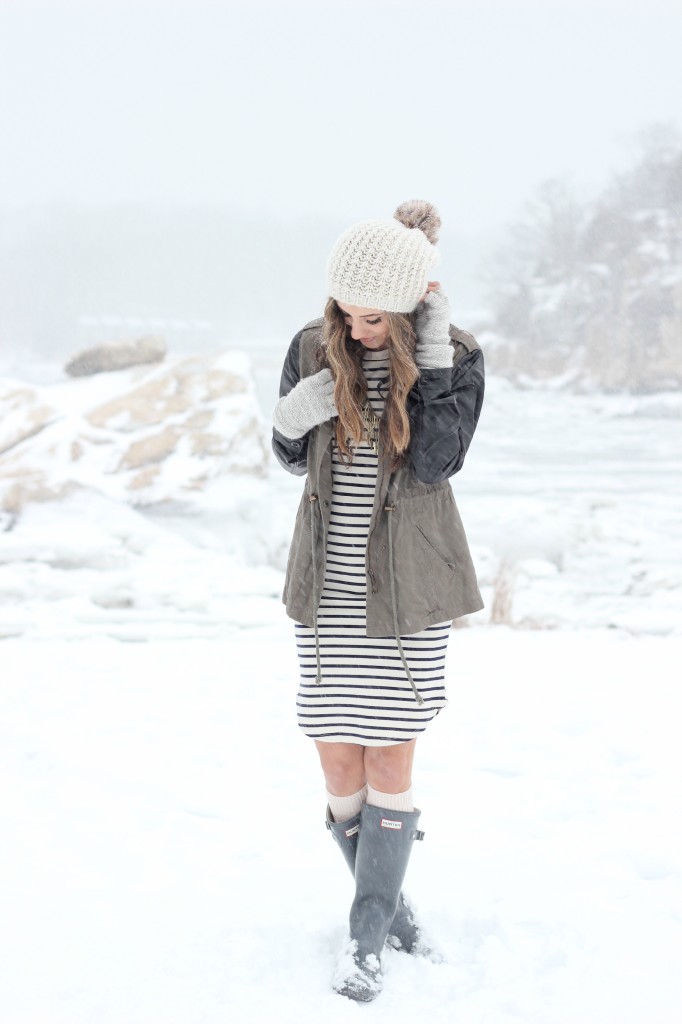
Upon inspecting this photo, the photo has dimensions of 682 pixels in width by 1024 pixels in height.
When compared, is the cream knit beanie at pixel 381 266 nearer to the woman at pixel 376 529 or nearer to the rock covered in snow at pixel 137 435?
the woman at pixel 376 529

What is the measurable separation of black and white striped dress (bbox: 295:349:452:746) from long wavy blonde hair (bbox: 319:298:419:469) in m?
0.05

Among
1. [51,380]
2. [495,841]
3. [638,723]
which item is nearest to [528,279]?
[51,380]

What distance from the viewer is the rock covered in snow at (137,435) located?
8016mm

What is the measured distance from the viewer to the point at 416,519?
160cm

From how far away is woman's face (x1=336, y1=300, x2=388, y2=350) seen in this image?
1530mm

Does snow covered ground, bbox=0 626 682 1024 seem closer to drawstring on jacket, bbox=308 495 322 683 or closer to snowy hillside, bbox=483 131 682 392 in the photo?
drawstring on jacket, bbox=308 495 322 683

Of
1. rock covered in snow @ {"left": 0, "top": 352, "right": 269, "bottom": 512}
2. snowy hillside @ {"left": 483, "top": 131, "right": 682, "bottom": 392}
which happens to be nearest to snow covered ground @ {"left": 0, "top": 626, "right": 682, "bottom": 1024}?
rock covered in snow @ {"left": 0, "top": 352, "right": 269, "bottom": 512}

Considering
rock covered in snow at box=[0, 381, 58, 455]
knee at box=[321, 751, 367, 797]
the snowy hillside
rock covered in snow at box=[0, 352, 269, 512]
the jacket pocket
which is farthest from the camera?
the snowy hillside

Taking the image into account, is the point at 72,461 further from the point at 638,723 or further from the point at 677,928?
the point at 677,928

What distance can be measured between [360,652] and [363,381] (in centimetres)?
52

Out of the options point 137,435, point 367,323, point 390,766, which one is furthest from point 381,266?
point 137,435

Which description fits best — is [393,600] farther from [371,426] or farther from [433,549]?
[371,426]

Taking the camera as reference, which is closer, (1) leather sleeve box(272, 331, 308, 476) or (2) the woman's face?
(2) the woman's face

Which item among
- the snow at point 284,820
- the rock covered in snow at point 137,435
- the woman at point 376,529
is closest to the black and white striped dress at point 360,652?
the woman at point 376,529
